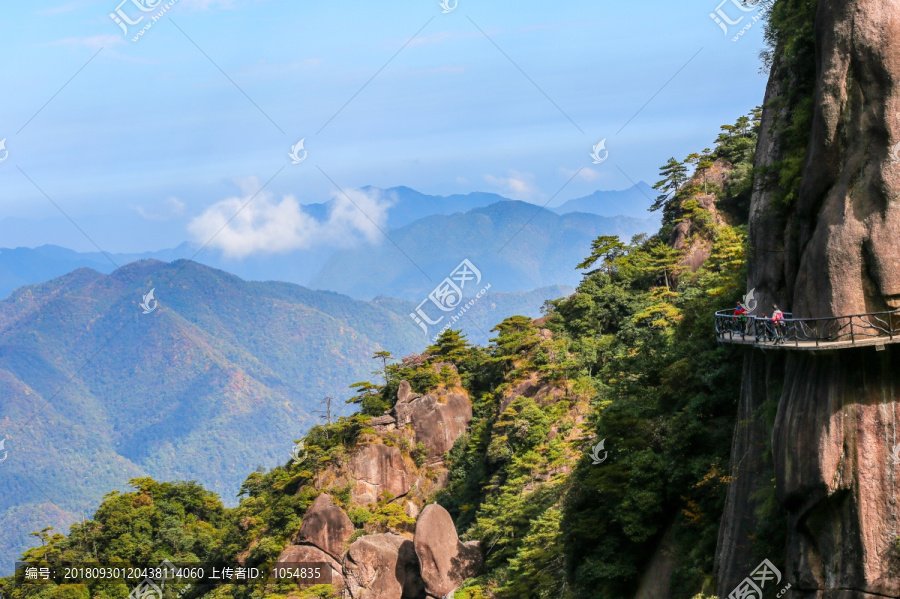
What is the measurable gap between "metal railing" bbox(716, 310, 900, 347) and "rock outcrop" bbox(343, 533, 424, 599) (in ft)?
74.7

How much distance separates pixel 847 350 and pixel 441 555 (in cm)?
2291

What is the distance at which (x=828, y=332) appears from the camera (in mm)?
14219

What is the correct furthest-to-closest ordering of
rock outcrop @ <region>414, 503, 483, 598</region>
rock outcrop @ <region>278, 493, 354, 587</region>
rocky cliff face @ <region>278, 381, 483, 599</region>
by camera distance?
rock outcrop @ <region>278, 493, 354, 587</region> < rocky cliff face @ <region>278, 381, 483, 599</region> < rock outcrop @ <region>414, 503, 483, 598</region>

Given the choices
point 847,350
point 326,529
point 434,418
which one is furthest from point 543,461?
point 847,350

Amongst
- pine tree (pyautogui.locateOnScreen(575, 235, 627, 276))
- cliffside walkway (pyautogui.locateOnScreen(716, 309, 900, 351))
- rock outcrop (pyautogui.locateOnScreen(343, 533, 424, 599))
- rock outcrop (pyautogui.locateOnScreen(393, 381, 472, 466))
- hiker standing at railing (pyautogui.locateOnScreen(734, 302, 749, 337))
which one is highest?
pine tree (pyautogui.locateOnScreen(575, 235, 627, 276))

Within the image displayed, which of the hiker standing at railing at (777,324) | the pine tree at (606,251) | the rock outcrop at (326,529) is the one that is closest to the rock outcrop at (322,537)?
the rock outcrop at (326,529)

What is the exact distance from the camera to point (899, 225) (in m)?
13.7

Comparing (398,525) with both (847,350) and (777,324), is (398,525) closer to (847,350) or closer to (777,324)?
(777,324)

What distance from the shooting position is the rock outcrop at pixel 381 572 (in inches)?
1369

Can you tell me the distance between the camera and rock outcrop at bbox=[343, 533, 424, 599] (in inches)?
1369

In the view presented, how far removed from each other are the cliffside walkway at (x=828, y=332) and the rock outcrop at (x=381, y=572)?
76.0ft

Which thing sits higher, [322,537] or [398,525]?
[398,525]
